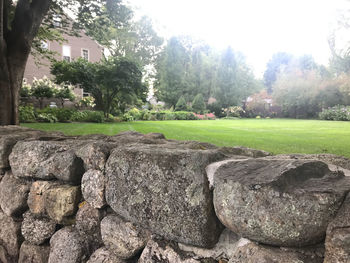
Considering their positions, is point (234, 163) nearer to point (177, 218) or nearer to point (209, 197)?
point (209, 197)

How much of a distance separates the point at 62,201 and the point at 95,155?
1.36 feet

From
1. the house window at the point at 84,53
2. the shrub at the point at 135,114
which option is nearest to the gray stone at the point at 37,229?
the shrub at the point at 135,114

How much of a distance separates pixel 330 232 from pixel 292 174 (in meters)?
0.21

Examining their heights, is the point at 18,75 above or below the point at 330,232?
above

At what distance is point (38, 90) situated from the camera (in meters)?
12.8

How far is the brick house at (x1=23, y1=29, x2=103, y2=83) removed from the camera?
2020 cm

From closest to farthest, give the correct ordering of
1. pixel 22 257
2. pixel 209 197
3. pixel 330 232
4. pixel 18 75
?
1. pixel 330 232
2. pixel 209 197
3. pixel 22 257
4. pixel 18 75

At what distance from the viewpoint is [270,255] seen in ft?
2.54

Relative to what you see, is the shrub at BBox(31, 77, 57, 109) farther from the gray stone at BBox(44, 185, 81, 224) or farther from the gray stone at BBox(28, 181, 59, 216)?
the gray stone at BBox(44, 185, 81, 224)

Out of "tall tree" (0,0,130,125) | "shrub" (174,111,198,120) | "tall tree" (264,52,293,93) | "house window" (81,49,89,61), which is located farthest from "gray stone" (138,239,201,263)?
"tall tree" (264,52,293,93)

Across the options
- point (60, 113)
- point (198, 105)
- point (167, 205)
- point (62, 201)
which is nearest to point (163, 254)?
point (167, 205)

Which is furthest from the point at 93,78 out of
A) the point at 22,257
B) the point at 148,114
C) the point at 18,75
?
the point at 22,257

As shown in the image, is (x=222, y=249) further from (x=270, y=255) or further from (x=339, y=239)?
(x=339, y=239)

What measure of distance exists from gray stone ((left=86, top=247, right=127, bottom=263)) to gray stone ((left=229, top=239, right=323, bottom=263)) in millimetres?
742
